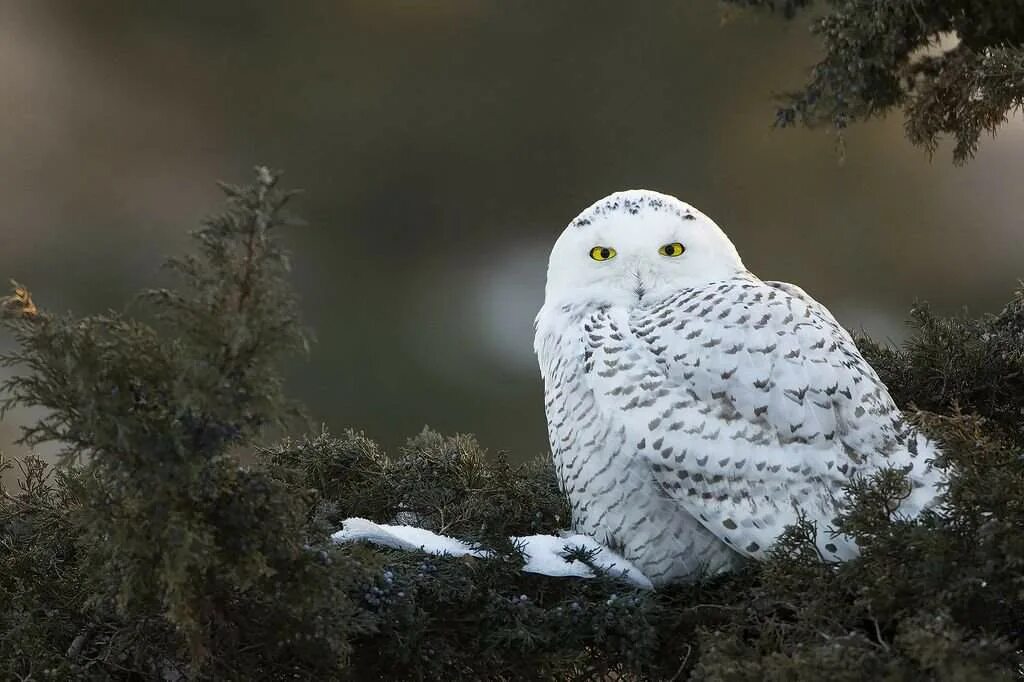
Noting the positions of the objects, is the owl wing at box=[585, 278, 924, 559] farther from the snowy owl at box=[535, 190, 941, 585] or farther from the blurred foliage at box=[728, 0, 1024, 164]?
the blurred foliage at box=[728, 0, 1024, 164]

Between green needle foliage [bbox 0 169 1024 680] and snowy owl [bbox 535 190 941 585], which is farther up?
snowy owl [bbox 535 190 941 585]

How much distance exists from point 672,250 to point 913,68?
0.38 meters

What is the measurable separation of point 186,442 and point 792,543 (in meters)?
0.38

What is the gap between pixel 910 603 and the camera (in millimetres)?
608

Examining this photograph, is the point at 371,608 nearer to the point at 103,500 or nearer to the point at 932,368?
the point at 103,500

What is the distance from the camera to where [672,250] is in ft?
3.12

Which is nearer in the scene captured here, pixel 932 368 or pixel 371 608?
pixel 371 608

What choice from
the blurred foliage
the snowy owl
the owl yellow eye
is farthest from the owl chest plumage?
the blurred foliage

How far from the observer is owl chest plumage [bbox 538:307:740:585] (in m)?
0.84

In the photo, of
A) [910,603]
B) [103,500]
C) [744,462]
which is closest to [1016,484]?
[910,603]

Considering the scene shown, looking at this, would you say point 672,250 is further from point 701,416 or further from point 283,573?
point 283,573

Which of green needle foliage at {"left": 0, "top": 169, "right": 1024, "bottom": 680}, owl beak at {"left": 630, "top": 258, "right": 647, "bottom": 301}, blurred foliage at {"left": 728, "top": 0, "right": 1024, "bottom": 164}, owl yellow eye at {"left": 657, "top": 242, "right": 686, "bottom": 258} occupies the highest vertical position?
blurred foliage at {"left": 728, "top": 0, "right": 1024, "bottom": 164}

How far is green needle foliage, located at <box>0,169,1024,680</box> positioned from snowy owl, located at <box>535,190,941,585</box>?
5 cm

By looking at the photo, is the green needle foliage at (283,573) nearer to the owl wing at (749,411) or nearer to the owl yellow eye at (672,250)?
the owl wing at (749,411)
